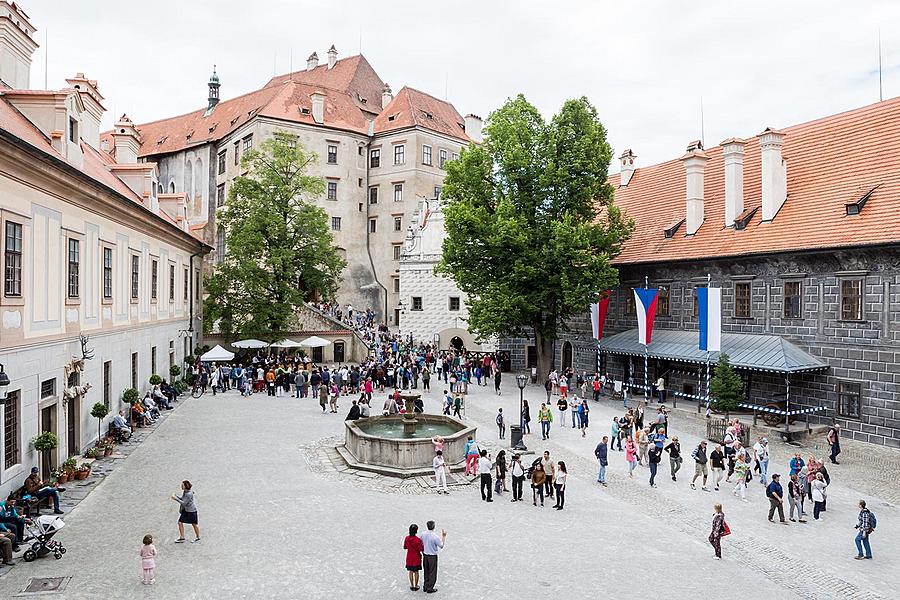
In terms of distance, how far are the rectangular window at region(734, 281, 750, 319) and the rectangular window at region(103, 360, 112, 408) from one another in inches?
940

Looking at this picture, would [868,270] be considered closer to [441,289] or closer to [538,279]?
[538,279]

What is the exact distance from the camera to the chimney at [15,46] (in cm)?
1941

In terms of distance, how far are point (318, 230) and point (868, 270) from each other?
94.8 ft

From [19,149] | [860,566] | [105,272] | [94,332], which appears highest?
[19,149]

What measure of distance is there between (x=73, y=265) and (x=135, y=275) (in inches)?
281

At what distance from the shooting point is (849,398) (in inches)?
931

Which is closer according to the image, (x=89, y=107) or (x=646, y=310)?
(x=89, y=107)

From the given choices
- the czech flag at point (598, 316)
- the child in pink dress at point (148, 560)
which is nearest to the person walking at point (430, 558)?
the child in pink dress at point (148, 560)

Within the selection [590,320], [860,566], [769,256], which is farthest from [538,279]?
[860,566]

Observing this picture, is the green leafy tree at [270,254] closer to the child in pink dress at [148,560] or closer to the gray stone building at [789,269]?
the gray stone building at [789,269]

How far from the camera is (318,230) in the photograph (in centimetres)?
4088

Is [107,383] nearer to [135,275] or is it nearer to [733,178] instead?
[135,275]

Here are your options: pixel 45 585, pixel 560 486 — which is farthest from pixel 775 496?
pixel 45 585

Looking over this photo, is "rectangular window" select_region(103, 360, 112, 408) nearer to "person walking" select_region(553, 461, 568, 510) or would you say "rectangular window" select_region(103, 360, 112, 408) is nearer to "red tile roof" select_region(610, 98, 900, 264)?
"person walking" select_region(553, 461, 568, 510)
